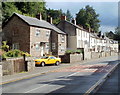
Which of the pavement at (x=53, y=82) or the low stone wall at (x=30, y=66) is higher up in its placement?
the low stone wall at (x=30, y=66)

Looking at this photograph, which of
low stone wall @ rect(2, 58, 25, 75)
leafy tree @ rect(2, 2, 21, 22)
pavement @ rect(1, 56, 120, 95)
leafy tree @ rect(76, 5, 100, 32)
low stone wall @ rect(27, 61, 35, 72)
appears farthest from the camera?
leafy tree @ rect(76, 5, 100, 32)

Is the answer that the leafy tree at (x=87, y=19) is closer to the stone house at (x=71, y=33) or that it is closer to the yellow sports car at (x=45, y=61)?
the stone house at (x=71, y=33)

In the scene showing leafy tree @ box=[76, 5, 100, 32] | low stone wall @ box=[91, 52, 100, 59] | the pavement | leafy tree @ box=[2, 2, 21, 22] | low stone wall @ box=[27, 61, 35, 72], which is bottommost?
the pavement

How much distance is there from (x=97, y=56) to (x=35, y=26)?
114 ft

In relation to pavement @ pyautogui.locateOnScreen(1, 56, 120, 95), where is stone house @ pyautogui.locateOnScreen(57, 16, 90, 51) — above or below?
above

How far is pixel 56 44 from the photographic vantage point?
163 feet

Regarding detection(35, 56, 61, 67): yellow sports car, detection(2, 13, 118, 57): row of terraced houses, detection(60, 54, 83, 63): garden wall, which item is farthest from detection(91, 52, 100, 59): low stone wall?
detection(35, 56, 61, 67): yellow sports car

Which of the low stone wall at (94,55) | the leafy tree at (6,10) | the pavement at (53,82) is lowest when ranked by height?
the pavement at (53,82)

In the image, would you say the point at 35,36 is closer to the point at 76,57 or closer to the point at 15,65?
the point at 76,57

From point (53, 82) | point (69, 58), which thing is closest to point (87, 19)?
point (69, 58)

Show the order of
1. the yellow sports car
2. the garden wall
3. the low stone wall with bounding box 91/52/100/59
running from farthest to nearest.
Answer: the low stone wall with bounding box 91/52/100/59
the garden wall
the yellow sports car

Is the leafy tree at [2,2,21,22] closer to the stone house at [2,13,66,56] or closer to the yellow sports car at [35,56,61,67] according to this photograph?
the stone house at [2,13,66,56]

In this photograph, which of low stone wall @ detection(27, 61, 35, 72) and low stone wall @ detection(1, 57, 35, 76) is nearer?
low stone wall @ detection(1, 57, 35, 76)

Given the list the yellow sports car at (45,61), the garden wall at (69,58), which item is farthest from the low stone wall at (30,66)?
the garden wall at (69,58)
